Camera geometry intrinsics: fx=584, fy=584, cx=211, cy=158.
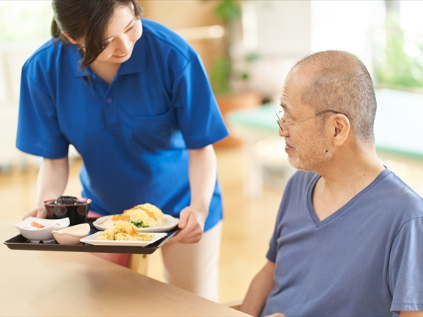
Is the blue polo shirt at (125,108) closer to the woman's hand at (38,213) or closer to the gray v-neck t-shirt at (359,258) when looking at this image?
the woman's hand at (38,213)

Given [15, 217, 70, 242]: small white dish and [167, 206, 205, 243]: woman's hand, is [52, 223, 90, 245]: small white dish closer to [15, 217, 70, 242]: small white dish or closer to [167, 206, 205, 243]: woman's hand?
[15, 217, 70, 242]: small white dish

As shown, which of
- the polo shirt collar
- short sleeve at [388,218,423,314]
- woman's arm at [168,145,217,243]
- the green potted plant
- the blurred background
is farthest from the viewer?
the green potted plant

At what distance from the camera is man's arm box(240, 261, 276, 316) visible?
1.62 metres

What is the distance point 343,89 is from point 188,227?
527mm

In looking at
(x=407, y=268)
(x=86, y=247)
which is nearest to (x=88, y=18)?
(x=86, y=247)

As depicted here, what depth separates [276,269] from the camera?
61.5 inches

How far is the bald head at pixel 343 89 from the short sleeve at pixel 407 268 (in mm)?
256

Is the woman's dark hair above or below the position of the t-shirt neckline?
above

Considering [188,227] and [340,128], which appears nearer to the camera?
[340,128]

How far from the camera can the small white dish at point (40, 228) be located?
1.40 metres

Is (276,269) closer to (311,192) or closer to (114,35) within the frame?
(311,192)

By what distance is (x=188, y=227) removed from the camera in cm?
152

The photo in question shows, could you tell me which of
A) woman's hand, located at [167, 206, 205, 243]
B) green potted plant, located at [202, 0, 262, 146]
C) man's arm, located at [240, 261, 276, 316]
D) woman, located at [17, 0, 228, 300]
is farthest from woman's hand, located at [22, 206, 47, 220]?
green potted plant, located at [202, 0, 262, 146]

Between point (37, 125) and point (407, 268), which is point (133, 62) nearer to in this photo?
point (37, 125)
